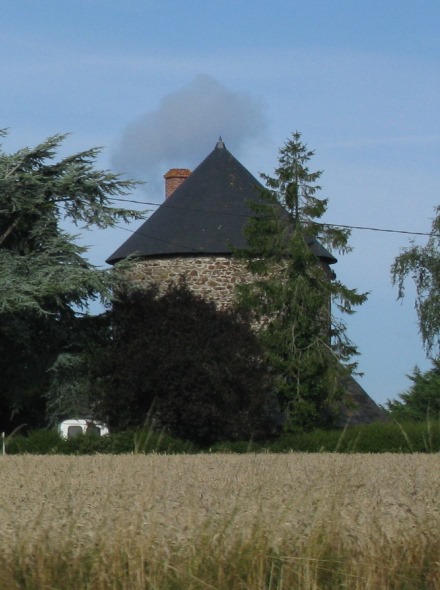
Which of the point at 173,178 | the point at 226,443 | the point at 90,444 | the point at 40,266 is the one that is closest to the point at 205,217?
the point at 173,178

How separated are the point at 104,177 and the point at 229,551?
104 ft

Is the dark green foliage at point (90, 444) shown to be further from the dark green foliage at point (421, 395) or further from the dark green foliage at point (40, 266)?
the dark green foliage at point (421, 395)

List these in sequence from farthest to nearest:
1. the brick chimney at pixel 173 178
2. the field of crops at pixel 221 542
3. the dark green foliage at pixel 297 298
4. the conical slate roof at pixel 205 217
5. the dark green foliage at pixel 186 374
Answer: the brick chimney at pixel 173 178, the conical slate roof at pixel 205 217, the dark green foliage at pixel 297 298, the dark green foliage at pixel 186 374, the field of crops at pixel 221 542

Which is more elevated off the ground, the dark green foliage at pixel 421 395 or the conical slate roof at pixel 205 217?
the conical slate roof at pixel 205 217

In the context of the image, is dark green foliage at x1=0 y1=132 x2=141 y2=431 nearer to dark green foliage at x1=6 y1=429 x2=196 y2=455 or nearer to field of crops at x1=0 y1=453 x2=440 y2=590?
dark green foliage at x1=6 y1=429 x2=196 y2=455

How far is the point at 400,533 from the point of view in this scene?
5.67 m

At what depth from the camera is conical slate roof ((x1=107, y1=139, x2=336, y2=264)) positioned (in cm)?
4216

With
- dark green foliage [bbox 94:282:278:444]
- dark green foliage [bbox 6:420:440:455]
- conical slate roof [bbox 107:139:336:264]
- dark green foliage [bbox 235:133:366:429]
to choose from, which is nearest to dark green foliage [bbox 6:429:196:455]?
dark green foliage [bbox 6:420:440:455]

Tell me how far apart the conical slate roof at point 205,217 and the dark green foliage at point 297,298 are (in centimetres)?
165

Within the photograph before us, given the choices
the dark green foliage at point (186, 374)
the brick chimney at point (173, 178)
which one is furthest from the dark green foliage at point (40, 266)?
the brick chimney at point (173, 178)

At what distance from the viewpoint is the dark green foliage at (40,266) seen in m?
33.9

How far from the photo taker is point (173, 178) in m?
49.4

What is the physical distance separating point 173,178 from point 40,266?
51.0 feet

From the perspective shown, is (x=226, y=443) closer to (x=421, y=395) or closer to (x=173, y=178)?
(x=421, y=395)
